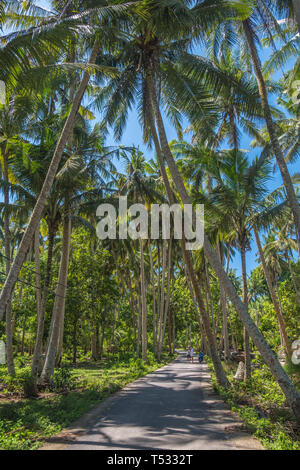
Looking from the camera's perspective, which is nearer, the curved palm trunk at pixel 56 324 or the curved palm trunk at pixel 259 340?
the curved palm trunk at pixel 259 340

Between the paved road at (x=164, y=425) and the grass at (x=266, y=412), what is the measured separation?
25 centimetres

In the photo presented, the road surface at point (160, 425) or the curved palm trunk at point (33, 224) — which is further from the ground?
the curved palm trunk at point (33, 224)

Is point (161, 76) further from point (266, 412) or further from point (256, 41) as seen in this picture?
point (266, 412)

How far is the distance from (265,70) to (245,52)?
1.21 m

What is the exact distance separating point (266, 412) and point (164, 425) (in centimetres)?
341

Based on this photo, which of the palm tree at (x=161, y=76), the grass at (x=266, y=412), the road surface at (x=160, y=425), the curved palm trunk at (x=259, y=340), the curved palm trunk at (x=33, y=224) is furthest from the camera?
the palm tree at (x=161, y=76)

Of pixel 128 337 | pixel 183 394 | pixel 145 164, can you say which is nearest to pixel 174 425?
pixel 183 394

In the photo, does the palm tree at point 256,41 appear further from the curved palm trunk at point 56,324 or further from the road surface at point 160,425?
the curved palm trunk at point 56,324

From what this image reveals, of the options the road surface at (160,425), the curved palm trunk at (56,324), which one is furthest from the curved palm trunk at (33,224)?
the curved palm trunk at (56,324)

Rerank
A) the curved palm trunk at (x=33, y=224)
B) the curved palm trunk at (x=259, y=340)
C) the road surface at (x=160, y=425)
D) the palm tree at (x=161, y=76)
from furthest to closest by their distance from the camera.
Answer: the palm tree at (x=161, y=76)
the curved palm trunk at (x=33, y=224)
the curved palm trunk at (x=259, y=340)
the road surface at (x=160, y=425)

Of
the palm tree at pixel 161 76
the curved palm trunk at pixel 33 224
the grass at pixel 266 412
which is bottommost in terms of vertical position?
the grass at pixel 266 412

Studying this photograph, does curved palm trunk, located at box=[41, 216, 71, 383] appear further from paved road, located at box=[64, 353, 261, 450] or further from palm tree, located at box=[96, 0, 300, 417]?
palm tree, located at box=[96, 0, 300, 417]

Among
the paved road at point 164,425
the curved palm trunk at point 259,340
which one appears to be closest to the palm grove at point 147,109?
the curved palm trunk at point 259,340

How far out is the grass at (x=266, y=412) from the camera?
5394 mm
